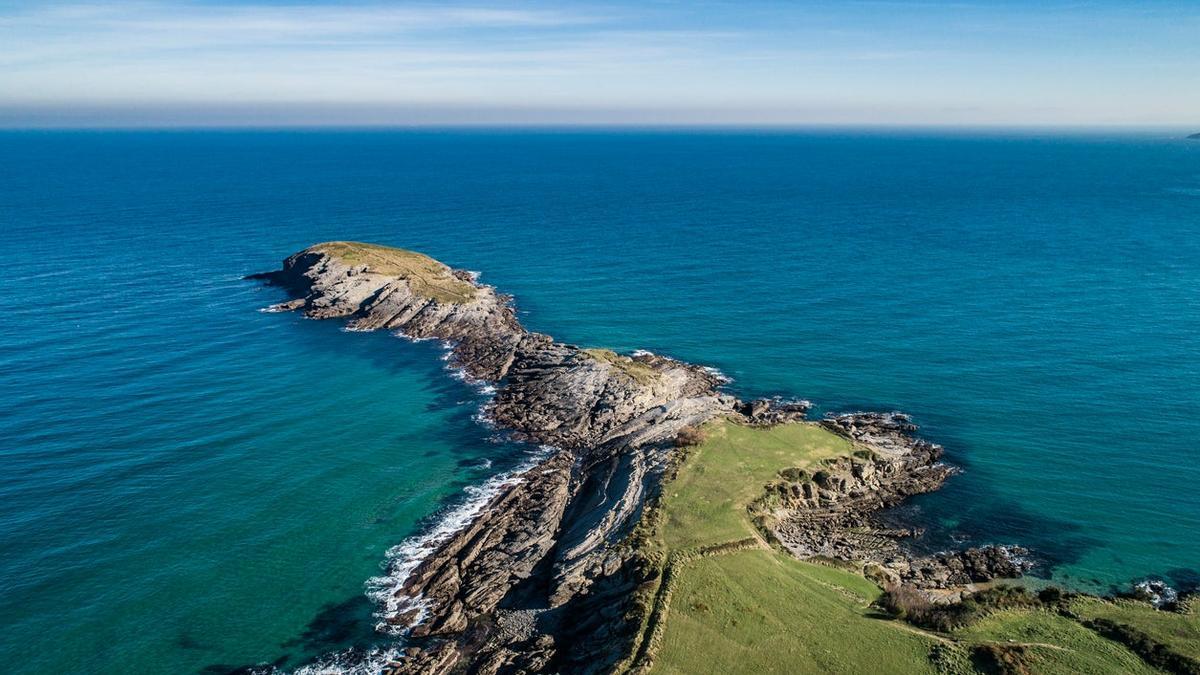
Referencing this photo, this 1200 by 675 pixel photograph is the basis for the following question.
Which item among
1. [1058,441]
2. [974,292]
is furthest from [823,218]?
[1058,441]

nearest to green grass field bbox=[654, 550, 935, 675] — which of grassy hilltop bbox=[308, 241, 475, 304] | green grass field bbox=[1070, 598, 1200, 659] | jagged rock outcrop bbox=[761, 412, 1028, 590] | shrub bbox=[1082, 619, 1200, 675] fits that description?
jagged rock outcrop bbox=[761, 412, 1028, 590]

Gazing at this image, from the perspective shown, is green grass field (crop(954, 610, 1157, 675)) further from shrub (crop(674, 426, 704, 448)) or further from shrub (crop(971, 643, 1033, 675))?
shrub (crop(674, 426, 704, 448))

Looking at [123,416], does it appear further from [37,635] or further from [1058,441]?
[1058,441]

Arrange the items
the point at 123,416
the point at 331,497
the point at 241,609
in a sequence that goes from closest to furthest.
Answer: the point at 241,609 → the point at 331,497 → the point at 123,416

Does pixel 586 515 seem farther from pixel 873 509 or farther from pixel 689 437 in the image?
pixel 873 509

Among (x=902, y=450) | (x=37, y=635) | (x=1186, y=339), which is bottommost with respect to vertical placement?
(x=37, y=635)

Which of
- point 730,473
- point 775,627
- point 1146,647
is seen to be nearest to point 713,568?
point 775,627
